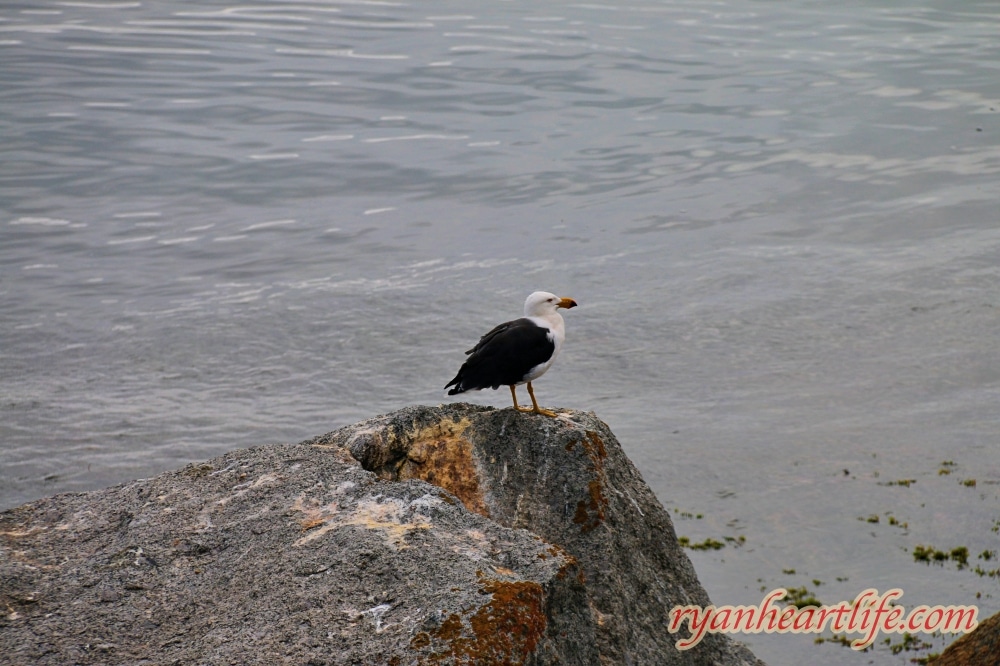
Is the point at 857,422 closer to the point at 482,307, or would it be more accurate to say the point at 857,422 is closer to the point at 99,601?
the point at 482,307

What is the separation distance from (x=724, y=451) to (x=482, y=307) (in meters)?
6.16

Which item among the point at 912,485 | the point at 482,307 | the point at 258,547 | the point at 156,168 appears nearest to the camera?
the point at 258,547

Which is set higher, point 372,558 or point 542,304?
point 542,304

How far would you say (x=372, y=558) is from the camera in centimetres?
487

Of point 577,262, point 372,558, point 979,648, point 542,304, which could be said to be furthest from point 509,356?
point 577,262

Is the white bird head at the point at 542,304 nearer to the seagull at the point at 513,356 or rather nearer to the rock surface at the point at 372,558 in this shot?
the seagull at the point at 513,356

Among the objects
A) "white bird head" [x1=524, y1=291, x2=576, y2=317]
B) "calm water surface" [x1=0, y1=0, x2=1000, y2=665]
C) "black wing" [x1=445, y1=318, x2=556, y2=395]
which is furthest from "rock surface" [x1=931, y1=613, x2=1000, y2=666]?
"white bird head" [x1=524, y1=291, x2=576, y2=317]

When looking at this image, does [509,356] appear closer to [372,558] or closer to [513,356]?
[513,356]

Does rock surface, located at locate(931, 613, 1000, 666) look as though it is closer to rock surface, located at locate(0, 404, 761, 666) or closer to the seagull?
rock surface, located at locate(0, 404, 761, 666)

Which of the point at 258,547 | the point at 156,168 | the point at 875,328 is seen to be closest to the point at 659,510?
the point at 258,547

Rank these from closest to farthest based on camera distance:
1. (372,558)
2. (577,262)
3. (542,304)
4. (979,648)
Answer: (372,558) < (979,648) < (542,304) < (577,262)

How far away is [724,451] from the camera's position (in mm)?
12883

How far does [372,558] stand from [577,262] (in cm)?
1527

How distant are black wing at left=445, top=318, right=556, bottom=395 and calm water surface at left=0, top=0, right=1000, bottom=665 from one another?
3.27 m
